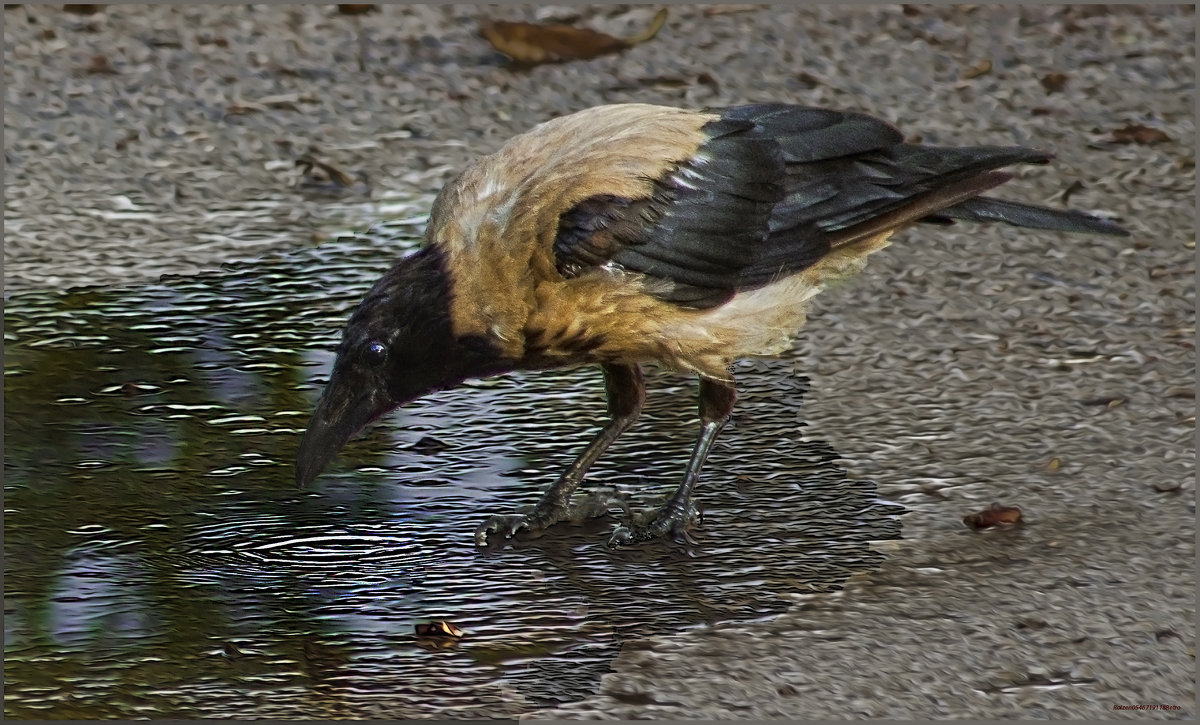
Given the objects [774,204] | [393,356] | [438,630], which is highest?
[774,204]

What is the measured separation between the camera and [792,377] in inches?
238

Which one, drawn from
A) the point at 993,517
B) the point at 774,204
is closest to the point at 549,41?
the point at 774,204

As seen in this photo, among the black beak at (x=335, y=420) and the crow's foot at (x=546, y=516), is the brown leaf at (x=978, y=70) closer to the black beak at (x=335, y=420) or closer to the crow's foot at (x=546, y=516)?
the crow's foot at (x=546, y=516)

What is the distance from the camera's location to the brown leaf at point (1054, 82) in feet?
26.8

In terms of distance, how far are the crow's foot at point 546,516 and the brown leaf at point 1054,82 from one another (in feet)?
12.8

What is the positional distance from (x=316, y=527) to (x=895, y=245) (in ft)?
9.48

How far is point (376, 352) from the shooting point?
488cm

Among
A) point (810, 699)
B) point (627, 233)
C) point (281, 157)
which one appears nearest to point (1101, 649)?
point (810, 699)

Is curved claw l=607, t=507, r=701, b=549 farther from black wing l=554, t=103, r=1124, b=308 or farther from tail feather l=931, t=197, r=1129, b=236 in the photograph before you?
tail feather l=931, t=197, r=1129, b=236

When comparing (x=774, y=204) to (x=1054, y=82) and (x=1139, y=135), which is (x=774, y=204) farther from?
(x=1054, y=82)

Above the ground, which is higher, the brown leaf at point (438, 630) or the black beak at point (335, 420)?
the black beak at point (335, 420)

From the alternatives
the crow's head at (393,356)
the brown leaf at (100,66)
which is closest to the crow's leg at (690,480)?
the crow's head at (393,356)

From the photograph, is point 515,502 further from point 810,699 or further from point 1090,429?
point 1090,429

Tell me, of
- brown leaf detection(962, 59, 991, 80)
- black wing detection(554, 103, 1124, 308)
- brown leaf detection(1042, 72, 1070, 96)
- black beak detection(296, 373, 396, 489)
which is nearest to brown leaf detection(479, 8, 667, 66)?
brown leaf detection(962, 59, 991, 80)
